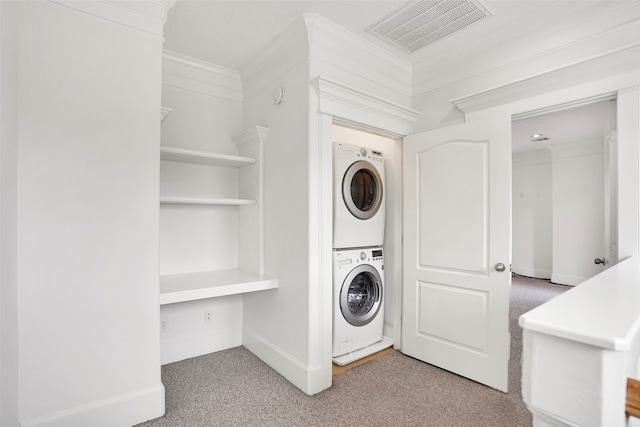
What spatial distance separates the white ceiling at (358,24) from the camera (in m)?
1.99

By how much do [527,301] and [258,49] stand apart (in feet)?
15.4

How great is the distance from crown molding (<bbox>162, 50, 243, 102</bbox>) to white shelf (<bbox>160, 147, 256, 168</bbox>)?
0.65 m

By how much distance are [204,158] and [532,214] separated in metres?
6.44

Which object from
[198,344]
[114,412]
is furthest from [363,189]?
[114,412]

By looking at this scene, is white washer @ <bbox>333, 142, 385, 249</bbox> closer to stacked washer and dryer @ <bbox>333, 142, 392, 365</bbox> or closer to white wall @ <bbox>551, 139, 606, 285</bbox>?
stacked washer and dryer @ <bbox>333, 142, 392, 365</bbox>

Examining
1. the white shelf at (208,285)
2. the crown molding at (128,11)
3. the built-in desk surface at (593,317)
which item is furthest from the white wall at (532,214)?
the crown molding at (128,11)

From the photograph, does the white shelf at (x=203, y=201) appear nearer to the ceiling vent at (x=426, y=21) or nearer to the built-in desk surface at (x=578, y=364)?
the ceiling vent at (x=426, y=21)

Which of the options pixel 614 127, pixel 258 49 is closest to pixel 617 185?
pixel 614 127

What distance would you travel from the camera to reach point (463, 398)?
6.82ft

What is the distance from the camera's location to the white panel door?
2176 mm

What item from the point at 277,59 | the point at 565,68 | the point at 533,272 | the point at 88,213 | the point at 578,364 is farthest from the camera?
the point at 533,272

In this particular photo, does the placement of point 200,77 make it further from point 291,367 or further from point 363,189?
point 291,367

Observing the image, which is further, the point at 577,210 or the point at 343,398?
the point at 577,210

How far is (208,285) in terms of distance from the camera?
7.45 feet
